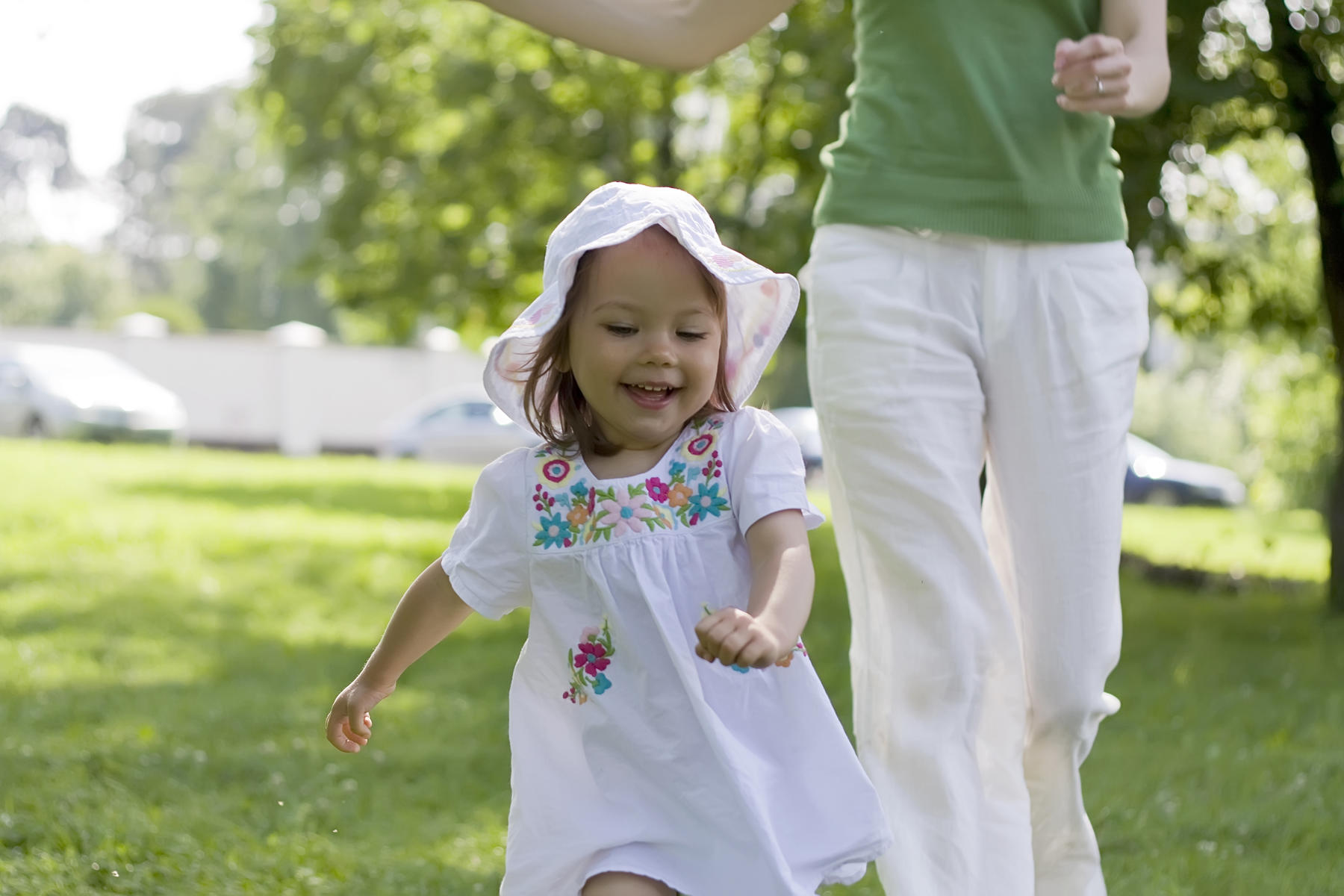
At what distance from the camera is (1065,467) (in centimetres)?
276

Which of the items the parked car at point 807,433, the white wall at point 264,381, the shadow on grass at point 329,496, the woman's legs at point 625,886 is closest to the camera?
the woman's legs at point 625,886

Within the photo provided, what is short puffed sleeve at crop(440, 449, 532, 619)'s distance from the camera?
7.70ft

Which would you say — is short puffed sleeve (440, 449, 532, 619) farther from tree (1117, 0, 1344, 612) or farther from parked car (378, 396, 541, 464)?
parked car (378, 396, 541, 464)

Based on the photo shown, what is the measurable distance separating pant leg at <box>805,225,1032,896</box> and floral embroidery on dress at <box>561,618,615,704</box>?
2.33 ft

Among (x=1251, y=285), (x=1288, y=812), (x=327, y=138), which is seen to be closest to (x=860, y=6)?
(x=1288, y=812)

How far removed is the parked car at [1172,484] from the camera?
28156 millimetres

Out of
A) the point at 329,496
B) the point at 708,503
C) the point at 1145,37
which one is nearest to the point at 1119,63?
the point at 1145,37

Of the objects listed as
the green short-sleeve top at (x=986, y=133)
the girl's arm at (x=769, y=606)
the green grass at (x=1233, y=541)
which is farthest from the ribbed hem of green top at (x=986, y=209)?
the green grass at (x=1233, y=541)

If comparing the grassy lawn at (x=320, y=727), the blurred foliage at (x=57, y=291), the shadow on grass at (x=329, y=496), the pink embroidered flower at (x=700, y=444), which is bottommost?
the blurred foliage at (x=57, y=291)

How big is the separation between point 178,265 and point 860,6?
68255 mm

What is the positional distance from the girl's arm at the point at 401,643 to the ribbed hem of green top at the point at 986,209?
3.21 feet

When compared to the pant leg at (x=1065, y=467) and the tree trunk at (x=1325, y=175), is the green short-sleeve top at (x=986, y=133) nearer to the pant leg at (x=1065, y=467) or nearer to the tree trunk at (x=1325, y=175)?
the pant leg at (x=1065, y=467)

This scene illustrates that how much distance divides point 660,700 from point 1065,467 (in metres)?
0.91

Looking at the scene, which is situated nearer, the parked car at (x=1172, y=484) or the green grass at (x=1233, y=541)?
the green grass at (x=1233, y=541)
